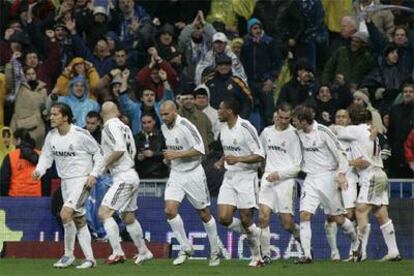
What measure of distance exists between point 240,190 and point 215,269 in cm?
164

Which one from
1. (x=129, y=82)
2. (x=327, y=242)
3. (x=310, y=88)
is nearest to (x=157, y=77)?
(x=129, y=82)

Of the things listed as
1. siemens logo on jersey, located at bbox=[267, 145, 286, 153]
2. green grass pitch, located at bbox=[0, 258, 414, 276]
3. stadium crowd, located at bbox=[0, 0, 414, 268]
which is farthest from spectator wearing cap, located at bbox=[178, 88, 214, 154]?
green grass pitch, located at bbox=[0, 258, 414, 276]

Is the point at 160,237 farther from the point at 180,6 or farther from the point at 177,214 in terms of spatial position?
the point at 180,6

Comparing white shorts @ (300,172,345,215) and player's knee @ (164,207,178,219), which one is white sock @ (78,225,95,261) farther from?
white shorts @ (300,172,345,215)

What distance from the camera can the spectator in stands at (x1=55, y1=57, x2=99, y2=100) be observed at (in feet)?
97.8

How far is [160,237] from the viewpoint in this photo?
28.1m

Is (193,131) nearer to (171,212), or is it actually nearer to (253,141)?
(253,141)

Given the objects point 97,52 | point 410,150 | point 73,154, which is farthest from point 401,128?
point 73,154

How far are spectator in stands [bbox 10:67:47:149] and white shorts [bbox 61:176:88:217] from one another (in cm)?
497

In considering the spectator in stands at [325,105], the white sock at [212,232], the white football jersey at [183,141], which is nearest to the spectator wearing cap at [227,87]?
the spectator in stands at [325,105]

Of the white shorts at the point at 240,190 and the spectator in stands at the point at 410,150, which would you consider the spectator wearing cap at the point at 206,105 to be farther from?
the white shorts at the point at 240,190

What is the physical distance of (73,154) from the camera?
24609mm

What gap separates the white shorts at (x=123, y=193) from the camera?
24.9 meters

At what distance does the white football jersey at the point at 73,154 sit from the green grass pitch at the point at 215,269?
144 centimetres
